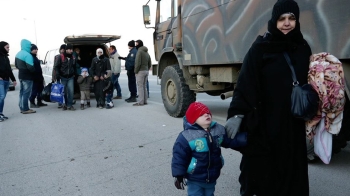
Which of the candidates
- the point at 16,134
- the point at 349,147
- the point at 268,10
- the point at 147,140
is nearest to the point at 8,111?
the point at 16,134

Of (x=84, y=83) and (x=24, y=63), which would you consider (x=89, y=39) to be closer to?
(x=84, y=83)

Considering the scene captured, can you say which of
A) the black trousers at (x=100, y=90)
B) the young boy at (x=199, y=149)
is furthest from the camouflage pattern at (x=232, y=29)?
the black trousers at (x=100, y=90)

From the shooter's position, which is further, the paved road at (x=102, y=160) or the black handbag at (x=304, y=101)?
the paved road at (x=102, y=160)

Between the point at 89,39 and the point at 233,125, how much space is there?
29.7 ft

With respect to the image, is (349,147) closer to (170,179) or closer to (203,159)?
(170,179)

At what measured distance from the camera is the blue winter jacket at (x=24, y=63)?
815cm

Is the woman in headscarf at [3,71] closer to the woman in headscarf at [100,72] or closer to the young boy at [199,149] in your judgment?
the woman in headscarf at [100,72]

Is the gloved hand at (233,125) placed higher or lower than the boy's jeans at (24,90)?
higher

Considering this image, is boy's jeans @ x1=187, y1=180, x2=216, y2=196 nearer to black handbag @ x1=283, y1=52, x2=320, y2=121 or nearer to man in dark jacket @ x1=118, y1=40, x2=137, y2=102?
black handbag @ x1=283, y1=52, x2=320, y2=121

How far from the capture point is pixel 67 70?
856cm

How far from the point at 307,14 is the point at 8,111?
26.4 feet

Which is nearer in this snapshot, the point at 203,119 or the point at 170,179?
the point at 203,119

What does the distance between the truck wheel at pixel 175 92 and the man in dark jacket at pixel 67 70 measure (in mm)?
2622

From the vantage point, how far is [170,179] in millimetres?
3719
